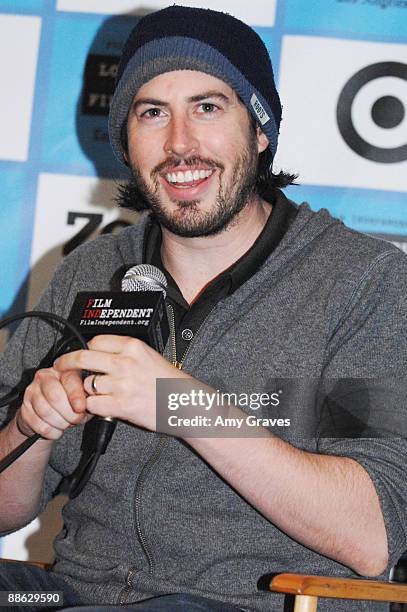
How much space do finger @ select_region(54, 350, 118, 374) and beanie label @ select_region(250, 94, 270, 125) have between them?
2.52 feet

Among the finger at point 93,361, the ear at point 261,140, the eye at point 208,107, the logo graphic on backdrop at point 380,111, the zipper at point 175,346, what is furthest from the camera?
the logo graphic on backdrop at point 380,111

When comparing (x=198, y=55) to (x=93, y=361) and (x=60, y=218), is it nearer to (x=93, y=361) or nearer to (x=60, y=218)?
(x=93, y=361)

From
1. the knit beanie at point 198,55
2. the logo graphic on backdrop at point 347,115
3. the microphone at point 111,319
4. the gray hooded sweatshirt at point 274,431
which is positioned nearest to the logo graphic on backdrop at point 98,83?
the logo graphic on backdrop at point 347,115

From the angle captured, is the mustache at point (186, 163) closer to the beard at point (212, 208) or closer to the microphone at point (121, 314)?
the beard at point (212, 208)

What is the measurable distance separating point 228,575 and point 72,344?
444 millimetres

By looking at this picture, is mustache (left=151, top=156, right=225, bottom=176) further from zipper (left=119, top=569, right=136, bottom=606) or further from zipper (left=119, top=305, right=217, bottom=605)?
zipper (left=119, top=569, right=136, bottom=606)

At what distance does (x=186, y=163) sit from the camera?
1770 millimetres

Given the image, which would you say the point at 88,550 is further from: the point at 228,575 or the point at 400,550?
the point at 400,550

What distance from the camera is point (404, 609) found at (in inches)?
98.3

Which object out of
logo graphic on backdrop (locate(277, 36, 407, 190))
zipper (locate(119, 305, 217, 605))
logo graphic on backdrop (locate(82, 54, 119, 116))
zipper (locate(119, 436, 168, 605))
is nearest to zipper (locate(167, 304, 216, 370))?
zipper (locate(119, 305, 217, 605))

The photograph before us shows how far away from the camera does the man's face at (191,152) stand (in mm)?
1786

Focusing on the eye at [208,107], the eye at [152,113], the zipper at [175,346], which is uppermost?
the eye at [208,107]

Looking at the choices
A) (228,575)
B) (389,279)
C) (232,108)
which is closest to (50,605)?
(228,575)

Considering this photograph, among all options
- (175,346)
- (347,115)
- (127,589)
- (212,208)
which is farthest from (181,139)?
(347,115)
